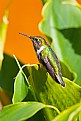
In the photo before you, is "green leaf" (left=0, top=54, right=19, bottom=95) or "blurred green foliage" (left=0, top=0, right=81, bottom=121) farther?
"green leaf" (left=0, top=54, right=19, bottom=95)

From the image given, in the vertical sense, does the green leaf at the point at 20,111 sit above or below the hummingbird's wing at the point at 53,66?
below

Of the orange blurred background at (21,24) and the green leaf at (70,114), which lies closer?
the green leaf at (70,114)

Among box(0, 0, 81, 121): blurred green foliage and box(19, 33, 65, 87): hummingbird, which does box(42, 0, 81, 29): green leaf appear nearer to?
box(0, 0, 81, 121): blurred green foliage

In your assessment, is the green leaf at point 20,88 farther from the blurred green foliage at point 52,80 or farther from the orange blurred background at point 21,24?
the orange blurred background at point 21,24

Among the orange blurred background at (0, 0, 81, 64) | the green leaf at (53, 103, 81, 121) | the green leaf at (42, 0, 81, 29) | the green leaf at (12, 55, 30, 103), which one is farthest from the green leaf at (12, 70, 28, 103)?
the orange blurred background at (0, 0, 81, 64)

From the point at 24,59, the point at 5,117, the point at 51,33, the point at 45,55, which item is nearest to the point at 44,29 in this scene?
the point at 51,33

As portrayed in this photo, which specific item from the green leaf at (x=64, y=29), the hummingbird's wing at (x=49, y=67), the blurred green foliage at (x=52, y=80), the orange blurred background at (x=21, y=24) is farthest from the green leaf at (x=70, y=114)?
the orange blurred background at (x=21, y=24)

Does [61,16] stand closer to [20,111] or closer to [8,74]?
[8,74]
